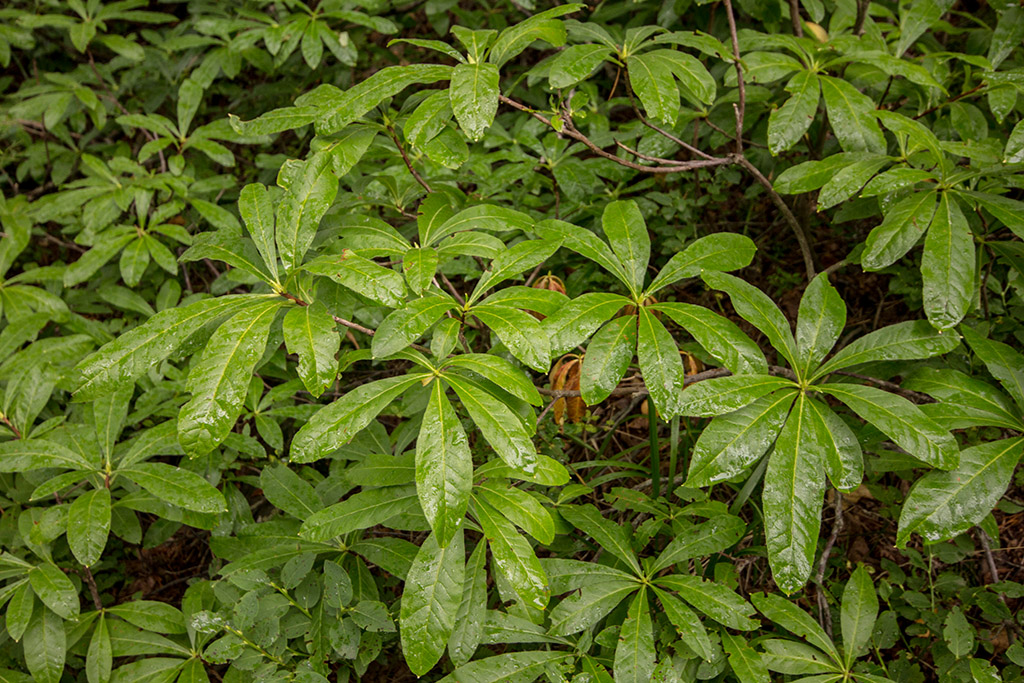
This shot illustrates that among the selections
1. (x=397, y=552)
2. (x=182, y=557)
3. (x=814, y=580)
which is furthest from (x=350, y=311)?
(x=182, y=557)

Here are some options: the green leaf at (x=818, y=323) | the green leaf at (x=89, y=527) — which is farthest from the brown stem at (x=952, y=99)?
the green leaf at (x=89, y=527)

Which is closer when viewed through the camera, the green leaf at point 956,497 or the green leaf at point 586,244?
the green leaf at point 956,497

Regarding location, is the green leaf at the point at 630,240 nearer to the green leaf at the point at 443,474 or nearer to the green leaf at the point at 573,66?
the green leaf at the point at 573,66

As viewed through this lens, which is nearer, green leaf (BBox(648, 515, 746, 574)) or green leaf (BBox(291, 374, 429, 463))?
green leaf (BBox(291, 374, 429, 463))

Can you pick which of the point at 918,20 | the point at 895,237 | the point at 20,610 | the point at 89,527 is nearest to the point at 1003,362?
the point at 895,237

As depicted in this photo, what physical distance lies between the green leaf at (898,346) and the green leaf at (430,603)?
1.06 m

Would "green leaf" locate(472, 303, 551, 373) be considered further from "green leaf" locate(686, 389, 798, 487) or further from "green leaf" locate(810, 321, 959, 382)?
"green leaf" locate(810, 321, 959, 382)

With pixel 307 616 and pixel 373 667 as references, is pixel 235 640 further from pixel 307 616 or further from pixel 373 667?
pixel 373 667

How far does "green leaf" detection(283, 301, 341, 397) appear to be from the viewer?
55.2 inches

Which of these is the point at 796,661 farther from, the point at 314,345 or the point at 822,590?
the point at 314,345

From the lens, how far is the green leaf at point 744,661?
5.58 ft

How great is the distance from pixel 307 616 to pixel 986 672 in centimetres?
201

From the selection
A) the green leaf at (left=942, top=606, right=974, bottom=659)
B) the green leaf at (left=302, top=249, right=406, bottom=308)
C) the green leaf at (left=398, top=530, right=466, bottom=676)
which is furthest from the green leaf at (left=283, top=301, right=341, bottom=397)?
the green leaf at (left=942, top=606, right=974, bottom=659)

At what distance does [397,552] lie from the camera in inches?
80.5
